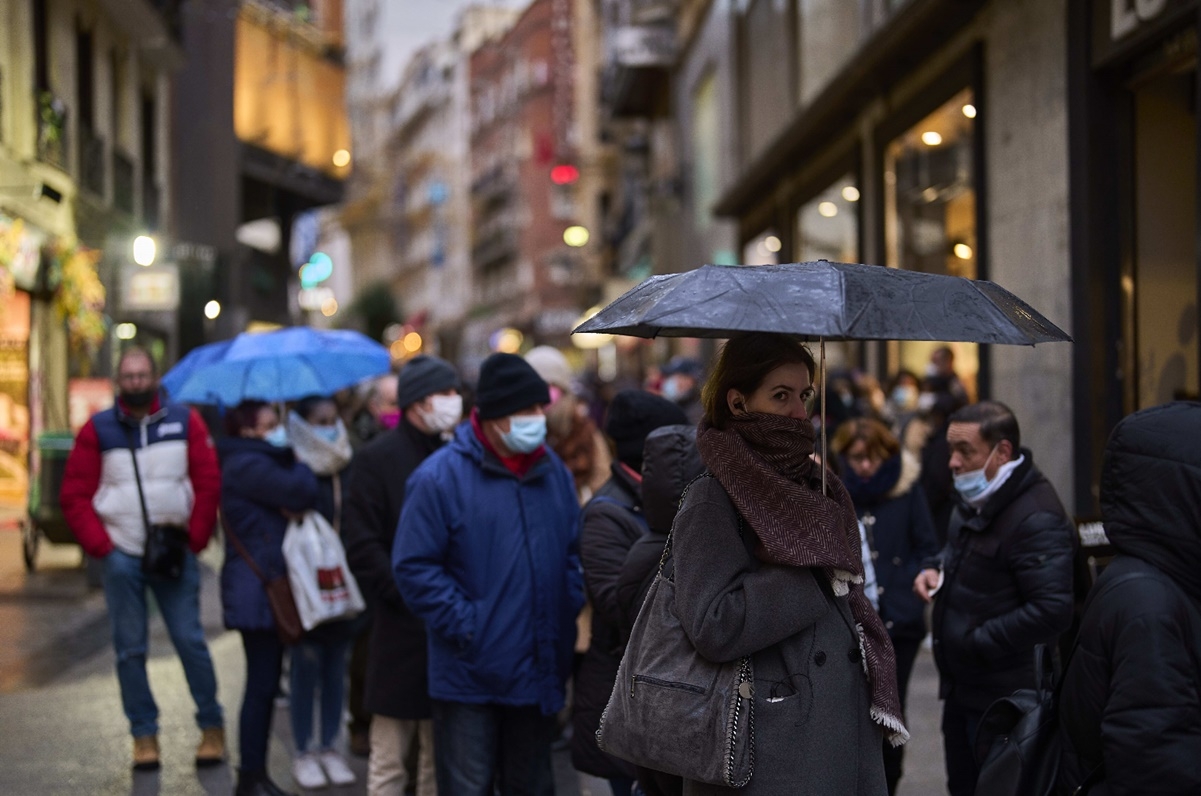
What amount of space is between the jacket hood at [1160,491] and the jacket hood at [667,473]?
1.51 m

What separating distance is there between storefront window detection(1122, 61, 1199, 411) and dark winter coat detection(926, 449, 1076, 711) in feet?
14.7

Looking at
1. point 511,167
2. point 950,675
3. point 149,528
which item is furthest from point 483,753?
point 511,167

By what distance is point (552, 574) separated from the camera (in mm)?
5316

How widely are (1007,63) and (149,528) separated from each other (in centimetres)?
763

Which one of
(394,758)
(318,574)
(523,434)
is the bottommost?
(394,758)

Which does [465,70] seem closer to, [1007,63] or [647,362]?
[647,362]

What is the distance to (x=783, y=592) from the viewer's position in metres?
3.32

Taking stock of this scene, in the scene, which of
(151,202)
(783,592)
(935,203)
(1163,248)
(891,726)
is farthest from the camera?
(151,202)

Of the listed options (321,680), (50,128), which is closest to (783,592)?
(321,680)

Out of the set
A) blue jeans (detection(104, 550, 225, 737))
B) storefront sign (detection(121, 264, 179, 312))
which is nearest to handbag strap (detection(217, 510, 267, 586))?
blue jeans (detection(104, 550, 225, 737))

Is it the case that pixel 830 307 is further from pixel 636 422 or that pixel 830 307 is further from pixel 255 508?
pixel 255 508

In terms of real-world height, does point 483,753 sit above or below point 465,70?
below

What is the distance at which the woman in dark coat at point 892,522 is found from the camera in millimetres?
6262

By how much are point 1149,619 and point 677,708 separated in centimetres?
107
